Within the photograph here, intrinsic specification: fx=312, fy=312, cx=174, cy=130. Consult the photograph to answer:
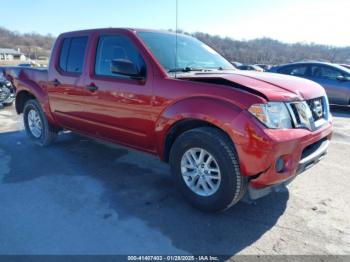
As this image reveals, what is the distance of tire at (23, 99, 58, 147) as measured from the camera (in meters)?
5.60

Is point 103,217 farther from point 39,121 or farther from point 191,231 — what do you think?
point 39,121

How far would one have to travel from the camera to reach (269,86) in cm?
309

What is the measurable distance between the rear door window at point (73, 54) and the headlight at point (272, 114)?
2.77 metres

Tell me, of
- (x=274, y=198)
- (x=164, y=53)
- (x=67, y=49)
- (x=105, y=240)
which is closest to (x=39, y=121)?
(x=67, y=49)

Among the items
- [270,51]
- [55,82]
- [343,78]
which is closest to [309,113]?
[55,82]

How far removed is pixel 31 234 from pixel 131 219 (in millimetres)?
933

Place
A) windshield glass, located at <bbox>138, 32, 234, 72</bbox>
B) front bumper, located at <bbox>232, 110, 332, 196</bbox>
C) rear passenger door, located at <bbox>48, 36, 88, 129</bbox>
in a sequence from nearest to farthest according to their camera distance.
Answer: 1. front bumper, located at <bbox>232, 110, 332, 196</bbox>
2. windshield glass, located at <bbox>138, 32, 234, 72</bbox>
3. rear passenger door, located at <bbox>48, 36, 88, 129</bbox>

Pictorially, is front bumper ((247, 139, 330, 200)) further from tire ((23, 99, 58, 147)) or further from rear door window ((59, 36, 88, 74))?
tire ((23, 99, 58, 147))

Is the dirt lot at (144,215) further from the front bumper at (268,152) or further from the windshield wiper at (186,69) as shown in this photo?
the windshield wiper at (186,69)

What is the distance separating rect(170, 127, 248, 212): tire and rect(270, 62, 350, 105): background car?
324 inches

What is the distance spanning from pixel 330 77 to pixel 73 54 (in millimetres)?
8468

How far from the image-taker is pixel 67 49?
16.1 feet

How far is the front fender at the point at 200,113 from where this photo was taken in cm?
289

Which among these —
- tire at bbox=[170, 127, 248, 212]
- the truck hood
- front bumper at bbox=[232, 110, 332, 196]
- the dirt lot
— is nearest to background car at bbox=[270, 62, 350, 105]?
the dirt lot
